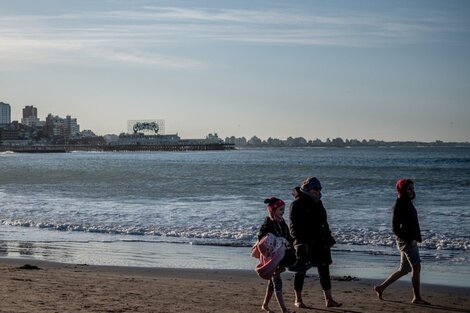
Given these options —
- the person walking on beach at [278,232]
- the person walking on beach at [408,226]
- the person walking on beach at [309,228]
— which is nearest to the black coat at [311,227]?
the person walking on beach at [309,228]

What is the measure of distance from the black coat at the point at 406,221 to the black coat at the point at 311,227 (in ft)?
3.42

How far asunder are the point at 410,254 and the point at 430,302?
0.73m

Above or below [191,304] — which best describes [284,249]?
above

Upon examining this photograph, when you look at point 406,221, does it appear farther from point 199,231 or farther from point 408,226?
point 199,231

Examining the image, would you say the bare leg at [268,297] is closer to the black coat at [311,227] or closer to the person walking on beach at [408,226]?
the black coat at [311,227]

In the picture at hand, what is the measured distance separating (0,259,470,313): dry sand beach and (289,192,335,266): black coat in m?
0.73

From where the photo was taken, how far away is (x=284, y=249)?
9055 mm

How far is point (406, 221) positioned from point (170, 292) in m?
3.29

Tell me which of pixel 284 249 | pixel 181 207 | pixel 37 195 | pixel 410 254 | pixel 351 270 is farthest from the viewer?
pixel 37 195

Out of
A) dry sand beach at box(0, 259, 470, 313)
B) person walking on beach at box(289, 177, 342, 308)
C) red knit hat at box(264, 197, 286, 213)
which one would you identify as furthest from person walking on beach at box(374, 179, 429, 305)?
red knit hat at box(264, 197, 286, 213)

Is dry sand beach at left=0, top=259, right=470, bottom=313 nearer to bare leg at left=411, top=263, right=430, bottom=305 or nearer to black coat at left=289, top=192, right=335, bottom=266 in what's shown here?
bare leg at left=411, top=263, right=430, bottom=305

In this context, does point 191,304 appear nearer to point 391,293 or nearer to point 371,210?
point 391,293

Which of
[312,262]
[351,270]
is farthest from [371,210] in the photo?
[312,262]

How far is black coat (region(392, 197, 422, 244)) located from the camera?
991cm
